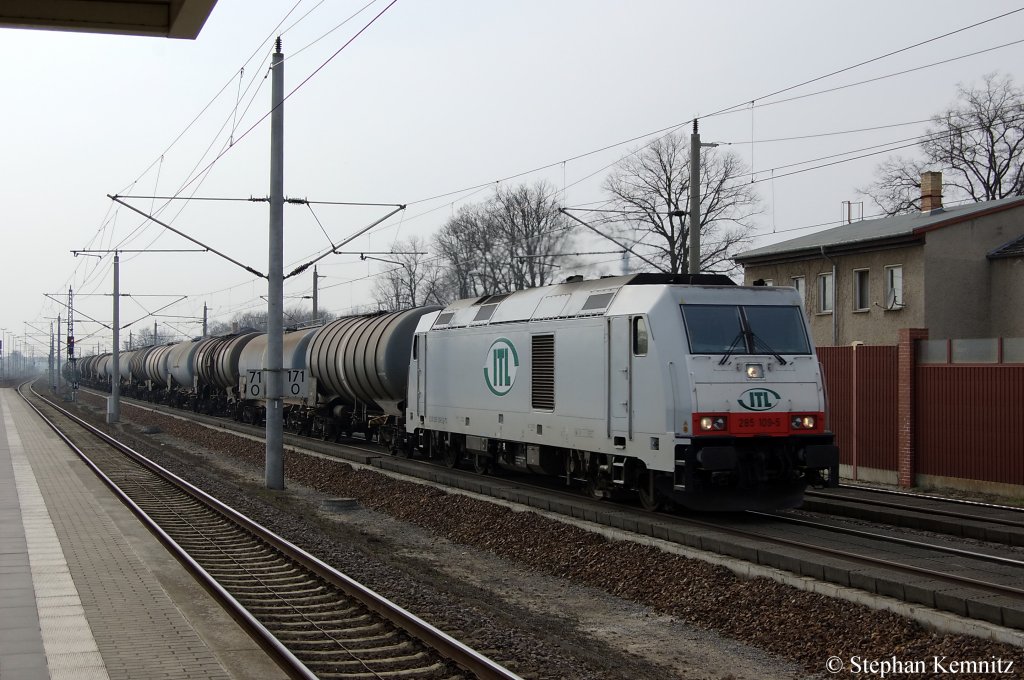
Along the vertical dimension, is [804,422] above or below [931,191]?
below

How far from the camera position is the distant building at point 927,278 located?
28.8 meters

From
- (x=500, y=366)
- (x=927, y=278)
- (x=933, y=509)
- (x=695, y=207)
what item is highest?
(x=695, y=207)

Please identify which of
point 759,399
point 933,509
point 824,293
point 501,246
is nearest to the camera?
point 759,399

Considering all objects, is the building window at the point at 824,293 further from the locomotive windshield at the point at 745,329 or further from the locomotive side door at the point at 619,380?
the locomotive side door at the point at 619,380

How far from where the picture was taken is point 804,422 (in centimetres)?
1364

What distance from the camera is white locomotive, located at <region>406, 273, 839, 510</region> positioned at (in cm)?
1312

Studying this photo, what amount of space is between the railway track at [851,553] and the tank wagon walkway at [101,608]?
5271mm

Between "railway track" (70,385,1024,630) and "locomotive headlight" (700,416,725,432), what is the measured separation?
4.10ft

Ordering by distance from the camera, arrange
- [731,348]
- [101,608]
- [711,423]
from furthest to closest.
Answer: [731,348]
[711,423]
[101,608]

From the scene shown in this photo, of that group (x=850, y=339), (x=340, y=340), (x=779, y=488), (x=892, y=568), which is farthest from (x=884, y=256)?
(x=892, y=568)

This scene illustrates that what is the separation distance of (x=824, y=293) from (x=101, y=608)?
26.9m

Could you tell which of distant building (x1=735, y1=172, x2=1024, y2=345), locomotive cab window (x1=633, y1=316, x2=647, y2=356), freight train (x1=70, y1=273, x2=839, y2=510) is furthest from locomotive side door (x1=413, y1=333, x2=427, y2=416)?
distant building (x1=735, y1=172, x2=1024, y2=345)

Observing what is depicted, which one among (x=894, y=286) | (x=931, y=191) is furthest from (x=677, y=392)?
(x=931, y=191)

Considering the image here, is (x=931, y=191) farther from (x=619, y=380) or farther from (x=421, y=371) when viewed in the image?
(x=619, y=380)
